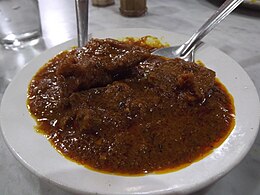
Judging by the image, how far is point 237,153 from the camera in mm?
855

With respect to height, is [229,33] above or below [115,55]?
below

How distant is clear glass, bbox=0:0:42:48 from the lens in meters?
1.69

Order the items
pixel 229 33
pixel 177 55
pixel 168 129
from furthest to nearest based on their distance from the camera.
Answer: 1. pixel 229 33
2. pixel 177 55
3. pixel 168 129

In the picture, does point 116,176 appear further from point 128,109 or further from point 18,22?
point 18,22

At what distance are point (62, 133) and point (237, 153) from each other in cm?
47

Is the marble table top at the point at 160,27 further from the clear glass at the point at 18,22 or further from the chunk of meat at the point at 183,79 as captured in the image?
the chunk of meat at the point at 183,79

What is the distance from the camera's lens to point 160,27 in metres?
1.83

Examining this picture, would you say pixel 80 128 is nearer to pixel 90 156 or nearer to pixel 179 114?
pixel 90 156

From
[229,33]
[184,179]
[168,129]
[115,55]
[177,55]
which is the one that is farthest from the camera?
[229,33]

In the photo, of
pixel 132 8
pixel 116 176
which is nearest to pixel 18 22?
pixel 132 8

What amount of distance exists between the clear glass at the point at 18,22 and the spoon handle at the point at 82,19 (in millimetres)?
427

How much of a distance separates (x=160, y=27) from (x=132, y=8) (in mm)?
198

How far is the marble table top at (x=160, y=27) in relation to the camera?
1.03m

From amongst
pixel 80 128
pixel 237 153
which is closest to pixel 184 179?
pixel 237 153
